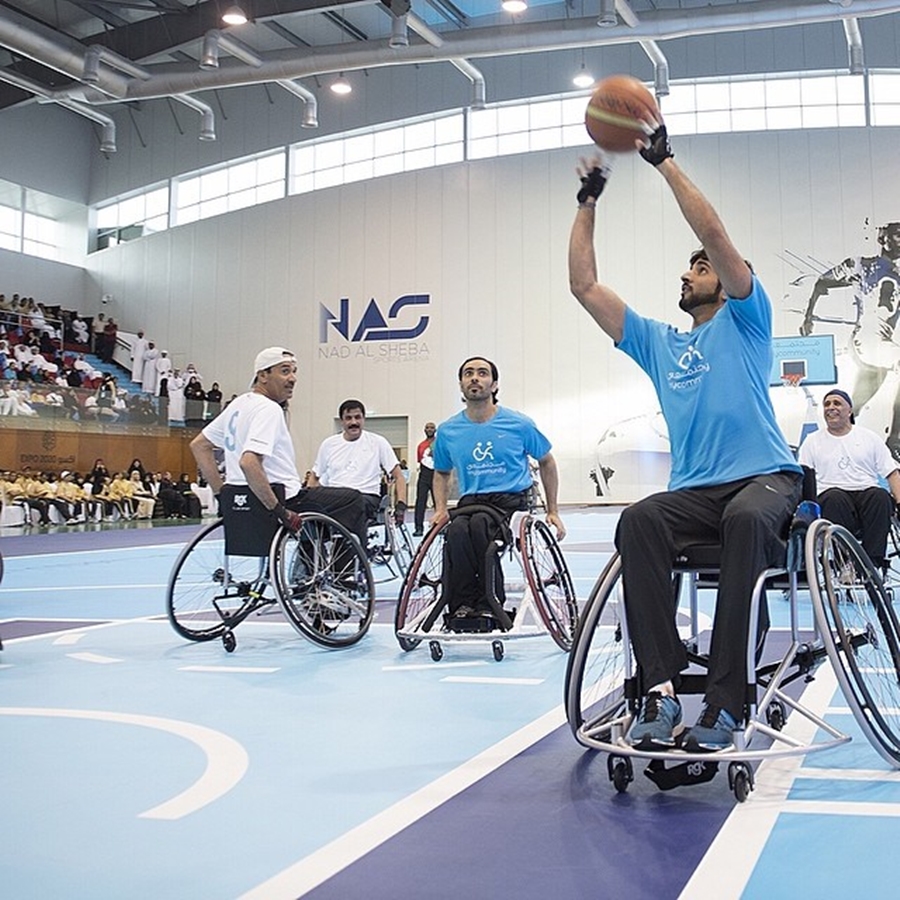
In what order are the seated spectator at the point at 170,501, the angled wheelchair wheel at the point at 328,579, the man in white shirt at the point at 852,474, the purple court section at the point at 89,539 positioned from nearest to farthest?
the angled wheelchair wheel at the point at 328,579
the man in white shirt at the point at 852,474
the purple court section at the point at 89,539
the seated spectator at the point at 170,501

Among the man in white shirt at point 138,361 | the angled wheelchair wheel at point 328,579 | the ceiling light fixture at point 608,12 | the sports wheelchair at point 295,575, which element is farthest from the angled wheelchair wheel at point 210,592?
the man in white shirt at point 138,361

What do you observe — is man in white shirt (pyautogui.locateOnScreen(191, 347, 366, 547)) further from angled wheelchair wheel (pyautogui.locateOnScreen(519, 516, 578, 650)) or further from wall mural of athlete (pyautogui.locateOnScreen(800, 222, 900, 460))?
wall mural of athlete (pyautogui.locateOnScreen(800, 222, 900, 460))

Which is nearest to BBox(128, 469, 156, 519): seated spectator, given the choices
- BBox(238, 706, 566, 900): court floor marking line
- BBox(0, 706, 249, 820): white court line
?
BBox(0, 706, 249, 820): white court line

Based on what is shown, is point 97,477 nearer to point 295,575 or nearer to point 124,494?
point 124,494

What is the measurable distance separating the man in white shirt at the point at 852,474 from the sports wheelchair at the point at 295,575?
2821 millimetres

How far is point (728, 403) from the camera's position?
8.83 feet

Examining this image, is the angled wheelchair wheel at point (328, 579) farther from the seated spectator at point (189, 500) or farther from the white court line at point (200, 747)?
the seated spectator at point (189, 500)

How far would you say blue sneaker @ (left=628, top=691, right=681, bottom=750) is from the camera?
7.55ft

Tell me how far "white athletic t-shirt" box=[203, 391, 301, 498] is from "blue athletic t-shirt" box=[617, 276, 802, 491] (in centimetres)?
222

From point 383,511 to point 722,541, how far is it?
14.6ft

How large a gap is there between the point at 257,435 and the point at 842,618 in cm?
265

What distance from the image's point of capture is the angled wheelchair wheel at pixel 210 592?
456 cm

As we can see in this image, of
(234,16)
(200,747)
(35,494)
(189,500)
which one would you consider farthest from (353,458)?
(189,500)

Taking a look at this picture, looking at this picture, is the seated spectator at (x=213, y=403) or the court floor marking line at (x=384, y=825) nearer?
the court floor marking line at (x=384, y=825)
